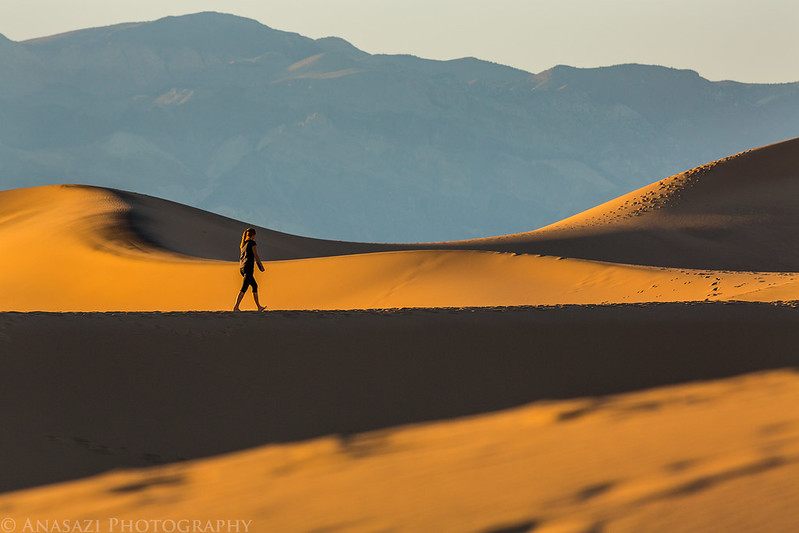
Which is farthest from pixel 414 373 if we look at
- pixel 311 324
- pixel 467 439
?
pixel 467 439

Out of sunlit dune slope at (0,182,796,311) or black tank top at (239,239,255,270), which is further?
sunlit dune slope at (0,182,796,311)

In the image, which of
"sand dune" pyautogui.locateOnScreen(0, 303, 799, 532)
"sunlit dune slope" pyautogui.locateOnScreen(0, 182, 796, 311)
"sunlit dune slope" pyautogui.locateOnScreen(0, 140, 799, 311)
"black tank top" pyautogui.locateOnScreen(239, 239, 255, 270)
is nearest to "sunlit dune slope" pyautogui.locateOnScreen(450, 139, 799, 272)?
"sunlit dune slope" pyautogui.locateOnScreen(0, 140, 799, 311)

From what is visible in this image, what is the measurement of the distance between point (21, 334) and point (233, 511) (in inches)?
155

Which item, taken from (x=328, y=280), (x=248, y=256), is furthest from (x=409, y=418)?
(x=328, y=280)

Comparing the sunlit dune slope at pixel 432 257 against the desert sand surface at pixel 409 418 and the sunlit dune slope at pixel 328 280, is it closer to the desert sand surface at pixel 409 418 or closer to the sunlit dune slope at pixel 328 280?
the sunlit dune slope at pixel 328 280

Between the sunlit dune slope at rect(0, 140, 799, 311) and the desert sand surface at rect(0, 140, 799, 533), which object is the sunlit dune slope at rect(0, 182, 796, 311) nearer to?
the sunlit dune slope at rect(0, 140, 799, 311)

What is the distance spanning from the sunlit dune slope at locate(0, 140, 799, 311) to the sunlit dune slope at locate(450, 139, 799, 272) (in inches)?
2.6

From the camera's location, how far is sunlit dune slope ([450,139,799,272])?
80.8ft

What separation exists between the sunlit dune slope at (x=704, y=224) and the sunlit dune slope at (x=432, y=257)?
7 centimetres

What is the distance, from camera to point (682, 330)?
7.96m

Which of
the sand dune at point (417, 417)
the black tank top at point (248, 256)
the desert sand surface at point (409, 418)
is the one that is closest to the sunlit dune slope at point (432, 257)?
the desert sand surface at point (409, 418)

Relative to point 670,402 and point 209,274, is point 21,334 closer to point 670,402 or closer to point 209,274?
point 670,402

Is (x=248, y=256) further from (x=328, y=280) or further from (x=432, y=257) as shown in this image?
(x=432, y=257)

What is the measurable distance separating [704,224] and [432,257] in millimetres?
11455
